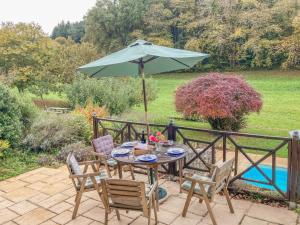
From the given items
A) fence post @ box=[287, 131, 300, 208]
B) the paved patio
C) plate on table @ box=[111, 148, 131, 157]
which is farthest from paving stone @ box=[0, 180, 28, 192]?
fence post @ box=[287, 131, 300, 208]

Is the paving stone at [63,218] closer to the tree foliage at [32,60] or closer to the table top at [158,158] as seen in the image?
the table top at [158,158]

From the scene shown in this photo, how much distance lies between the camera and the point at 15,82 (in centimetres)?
1384

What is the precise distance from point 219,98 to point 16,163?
512 cm

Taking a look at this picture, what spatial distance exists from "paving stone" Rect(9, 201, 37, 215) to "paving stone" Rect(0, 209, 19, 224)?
0.06 meters

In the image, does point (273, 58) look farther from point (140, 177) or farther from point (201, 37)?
point (140, 177)

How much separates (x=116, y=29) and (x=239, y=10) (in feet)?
41.5

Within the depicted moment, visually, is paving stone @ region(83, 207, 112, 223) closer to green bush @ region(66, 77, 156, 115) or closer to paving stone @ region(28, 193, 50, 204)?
paving stone @ region(28, 193, 50, 204)

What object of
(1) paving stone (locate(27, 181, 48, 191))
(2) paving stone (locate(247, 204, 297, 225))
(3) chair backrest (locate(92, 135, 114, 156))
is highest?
(3) chair backrest (locate(92, 135, 114, 156))

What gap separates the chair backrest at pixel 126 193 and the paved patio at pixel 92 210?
580 mm

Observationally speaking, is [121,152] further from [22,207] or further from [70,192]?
[22,207]

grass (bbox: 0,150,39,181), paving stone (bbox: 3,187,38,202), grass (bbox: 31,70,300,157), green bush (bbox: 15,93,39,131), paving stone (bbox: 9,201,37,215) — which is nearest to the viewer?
paving stone (bbox: 9,201,37,215)

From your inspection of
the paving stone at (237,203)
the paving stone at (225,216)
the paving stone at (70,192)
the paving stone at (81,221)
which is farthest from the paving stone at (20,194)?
the paving stone at (237,203)

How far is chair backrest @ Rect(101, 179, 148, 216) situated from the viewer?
9.83 feet

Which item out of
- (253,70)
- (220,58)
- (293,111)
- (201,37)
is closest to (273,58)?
(253,70)
